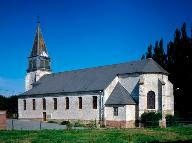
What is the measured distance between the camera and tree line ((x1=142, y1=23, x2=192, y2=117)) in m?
44.5

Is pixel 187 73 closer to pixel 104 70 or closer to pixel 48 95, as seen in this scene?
pixel 104 70

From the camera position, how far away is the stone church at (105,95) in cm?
3859

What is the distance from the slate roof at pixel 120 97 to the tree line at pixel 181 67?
31.7ft

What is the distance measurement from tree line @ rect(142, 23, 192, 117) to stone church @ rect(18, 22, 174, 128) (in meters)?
4.25

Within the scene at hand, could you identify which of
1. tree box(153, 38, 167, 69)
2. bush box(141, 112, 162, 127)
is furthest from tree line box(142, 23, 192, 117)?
bush box(141, 112, 162, 127)

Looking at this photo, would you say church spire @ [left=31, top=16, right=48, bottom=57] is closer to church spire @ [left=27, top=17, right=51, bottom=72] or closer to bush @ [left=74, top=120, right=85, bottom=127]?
church spire @ [left=27, top=17, right=51, bottom=72]

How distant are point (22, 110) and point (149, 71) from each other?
25.7 meters

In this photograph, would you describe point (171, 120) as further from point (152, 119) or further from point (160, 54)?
point (160, 54)

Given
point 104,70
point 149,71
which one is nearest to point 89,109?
point 104,70

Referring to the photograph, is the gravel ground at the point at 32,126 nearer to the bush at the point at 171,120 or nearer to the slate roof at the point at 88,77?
the slate roof at the point at 88,77

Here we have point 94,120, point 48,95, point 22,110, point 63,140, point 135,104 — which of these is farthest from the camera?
point 22,110

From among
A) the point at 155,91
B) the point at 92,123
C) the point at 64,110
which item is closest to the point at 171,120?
the point at 155,91

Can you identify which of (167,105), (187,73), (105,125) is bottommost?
(105,125)

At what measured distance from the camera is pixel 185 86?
147 ft
